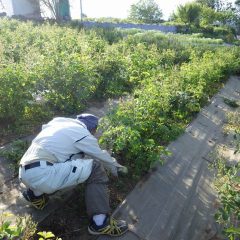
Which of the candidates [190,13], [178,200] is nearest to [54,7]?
[190,13]

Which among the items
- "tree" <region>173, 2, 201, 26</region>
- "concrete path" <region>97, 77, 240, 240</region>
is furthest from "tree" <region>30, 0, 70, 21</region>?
"concrete path" <region>97, 77, 240, 240</region>

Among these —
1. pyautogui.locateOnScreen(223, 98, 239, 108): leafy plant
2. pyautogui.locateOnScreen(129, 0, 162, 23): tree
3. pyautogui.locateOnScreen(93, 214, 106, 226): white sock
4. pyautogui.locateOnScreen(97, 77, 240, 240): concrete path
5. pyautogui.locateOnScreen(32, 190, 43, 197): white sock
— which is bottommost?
pyautogui.locateOnScreen(129, 0, 162, 23): tree

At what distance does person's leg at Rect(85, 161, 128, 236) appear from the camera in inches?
138

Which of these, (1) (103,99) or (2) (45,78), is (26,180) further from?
(1) (103,99)

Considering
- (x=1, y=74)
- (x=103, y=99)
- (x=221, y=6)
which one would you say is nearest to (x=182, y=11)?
(x=221, y=6)

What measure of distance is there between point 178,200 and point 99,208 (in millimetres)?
1492

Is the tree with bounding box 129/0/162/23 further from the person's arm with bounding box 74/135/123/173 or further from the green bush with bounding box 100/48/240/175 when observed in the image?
the person's arm with bounding box 74/135/123/173

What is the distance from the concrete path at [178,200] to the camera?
3.90 metres

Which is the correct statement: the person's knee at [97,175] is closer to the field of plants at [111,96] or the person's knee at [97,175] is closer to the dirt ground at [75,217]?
the dirt ground at [75,217]

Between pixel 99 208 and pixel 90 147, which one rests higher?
pixel 90 147

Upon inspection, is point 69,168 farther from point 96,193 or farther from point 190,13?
point 190,13

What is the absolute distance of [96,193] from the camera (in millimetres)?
3578

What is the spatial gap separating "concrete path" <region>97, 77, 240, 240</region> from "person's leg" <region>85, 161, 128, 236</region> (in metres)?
0.11

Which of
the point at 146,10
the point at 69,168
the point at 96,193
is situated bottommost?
the point at 146,10
